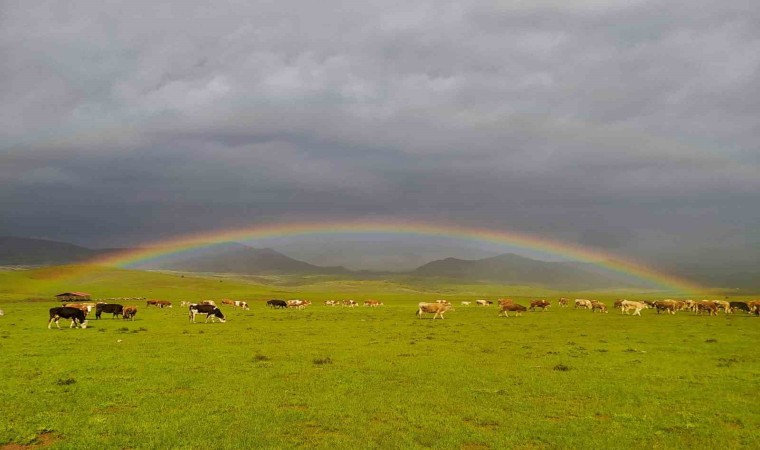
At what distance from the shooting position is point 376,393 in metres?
16.4

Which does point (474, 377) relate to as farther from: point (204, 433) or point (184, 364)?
point (184, 364)

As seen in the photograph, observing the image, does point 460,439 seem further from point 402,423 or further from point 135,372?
point 135,372

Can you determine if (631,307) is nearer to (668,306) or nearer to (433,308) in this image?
(668,306)

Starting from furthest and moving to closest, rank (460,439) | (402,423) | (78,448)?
(402,423) → (460,439) → (78,448)

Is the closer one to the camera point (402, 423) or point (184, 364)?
point (402, 423)

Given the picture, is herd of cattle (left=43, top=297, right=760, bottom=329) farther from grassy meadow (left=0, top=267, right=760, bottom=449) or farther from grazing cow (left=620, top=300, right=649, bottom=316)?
grassy meadow (left=0, top=267, right=760, bottom=449)

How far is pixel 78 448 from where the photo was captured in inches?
436

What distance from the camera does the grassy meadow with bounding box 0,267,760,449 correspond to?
473 inches

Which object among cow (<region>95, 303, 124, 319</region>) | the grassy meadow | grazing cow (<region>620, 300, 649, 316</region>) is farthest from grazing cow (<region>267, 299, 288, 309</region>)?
grazing cow (<region>620, 300, 649, 316</region>)

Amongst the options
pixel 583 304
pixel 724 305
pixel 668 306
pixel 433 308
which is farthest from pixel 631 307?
pixel 433 308

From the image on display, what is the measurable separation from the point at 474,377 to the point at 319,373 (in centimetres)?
639

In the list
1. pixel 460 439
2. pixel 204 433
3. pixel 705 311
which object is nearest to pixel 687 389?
pixel 460 439

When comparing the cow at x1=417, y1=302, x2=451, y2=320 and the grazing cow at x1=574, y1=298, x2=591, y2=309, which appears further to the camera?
the grazing cow at x1=574, y1=298, x2=591, y2=309

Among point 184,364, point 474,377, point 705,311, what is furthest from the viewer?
point 705,311
